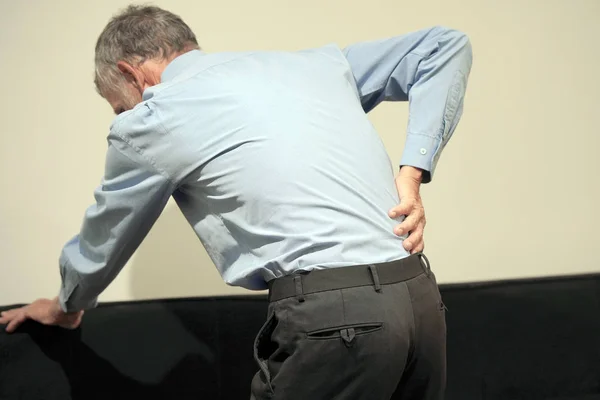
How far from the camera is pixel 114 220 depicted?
1.06m

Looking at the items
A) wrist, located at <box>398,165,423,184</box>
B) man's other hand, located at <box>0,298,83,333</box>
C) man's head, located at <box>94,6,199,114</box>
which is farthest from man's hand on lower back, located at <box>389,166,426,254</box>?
man's other hand, located at <box>0,298,83,333</box>

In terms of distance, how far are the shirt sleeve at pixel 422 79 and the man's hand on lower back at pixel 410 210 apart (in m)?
0.02

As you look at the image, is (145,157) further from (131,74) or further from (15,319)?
(15,319)

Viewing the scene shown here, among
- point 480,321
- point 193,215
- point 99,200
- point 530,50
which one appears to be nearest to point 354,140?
point 193,215

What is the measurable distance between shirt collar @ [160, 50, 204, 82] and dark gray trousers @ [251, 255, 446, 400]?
440mm

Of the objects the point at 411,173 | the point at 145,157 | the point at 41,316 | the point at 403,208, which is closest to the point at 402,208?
the point at 403,208

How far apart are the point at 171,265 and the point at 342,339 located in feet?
2.69

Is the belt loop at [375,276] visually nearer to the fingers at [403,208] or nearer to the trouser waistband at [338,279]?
the trouser waistband at [338,279]

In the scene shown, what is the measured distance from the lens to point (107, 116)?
5.18 feet

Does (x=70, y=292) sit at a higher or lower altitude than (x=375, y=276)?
lower

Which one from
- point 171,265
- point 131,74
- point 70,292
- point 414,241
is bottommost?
point 171,265

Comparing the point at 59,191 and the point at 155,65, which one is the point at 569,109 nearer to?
the point at 155,65

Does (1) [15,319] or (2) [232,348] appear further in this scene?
(2) [232,348]

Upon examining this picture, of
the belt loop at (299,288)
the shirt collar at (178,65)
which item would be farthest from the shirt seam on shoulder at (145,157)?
the belt loop at (299,288)
